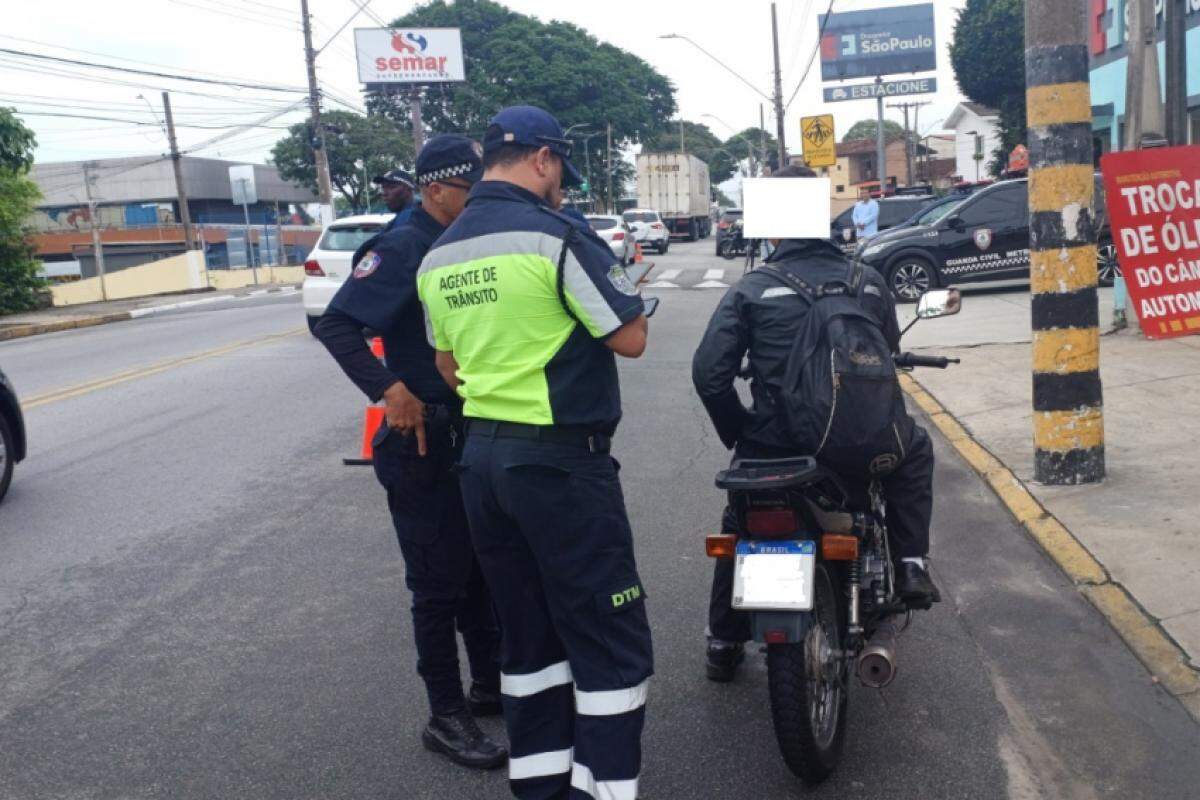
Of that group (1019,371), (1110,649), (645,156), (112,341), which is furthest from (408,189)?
(645,156)

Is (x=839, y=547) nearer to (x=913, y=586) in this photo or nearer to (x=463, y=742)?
(x=913, y=586)

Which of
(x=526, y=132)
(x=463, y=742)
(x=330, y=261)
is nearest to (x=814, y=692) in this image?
(x=463, y=742)

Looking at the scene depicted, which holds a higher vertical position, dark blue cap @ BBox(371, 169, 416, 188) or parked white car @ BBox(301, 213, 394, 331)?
dark blue cap @ BBox(371, 169, 416, 188)

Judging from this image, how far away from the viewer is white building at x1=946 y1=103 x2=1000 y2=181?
61781mm

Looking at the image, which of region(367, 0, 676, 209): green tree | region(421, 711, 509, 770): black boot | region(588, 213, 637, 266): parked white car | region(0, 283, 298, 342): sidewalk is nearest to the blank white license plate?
region(421, 711, 509, 770): black boot

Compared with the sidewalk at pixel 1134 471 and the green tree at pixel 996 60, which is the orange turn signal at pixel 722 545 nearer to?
the sidewalk at pixel 1134 471

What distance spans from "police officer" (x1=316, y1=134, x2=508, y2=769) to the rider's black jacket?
0.85m

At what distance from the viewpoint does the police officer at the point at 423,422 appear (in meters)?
3.82

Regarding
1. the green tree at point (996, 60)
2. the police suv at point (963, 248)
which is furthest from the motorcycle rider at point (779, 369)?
the green tree at point (996, 60)

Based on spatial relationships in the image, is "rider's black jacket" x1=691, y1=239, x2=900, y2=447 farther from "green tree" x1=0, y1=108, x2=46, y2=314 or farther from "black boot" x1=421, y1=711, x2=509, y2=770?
"green tree" x1=0, y1=108, x2=46, y2=314

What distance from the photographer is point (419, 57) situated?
6278 cm

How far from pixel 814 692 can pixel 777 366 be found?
1018mm

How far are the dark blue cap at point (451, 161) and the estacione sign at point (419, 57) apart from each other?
60.8m

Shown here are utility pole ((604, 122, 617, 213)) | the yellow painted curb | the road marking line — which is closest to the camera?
the yellow painted curb
